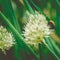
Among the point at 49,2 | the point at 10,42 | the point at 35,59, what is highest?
the point at 49,2

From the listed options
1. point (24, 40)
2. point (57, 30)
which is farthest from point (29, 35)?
point (57, 30)

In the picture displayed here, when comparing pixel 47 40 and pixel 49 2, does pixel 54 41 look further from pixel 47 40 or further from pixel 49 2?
pixel 49 2

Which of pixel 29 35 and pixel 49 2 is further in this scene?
pixel 49 2

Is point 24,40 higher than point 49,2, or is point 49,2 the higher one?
point 49,2
